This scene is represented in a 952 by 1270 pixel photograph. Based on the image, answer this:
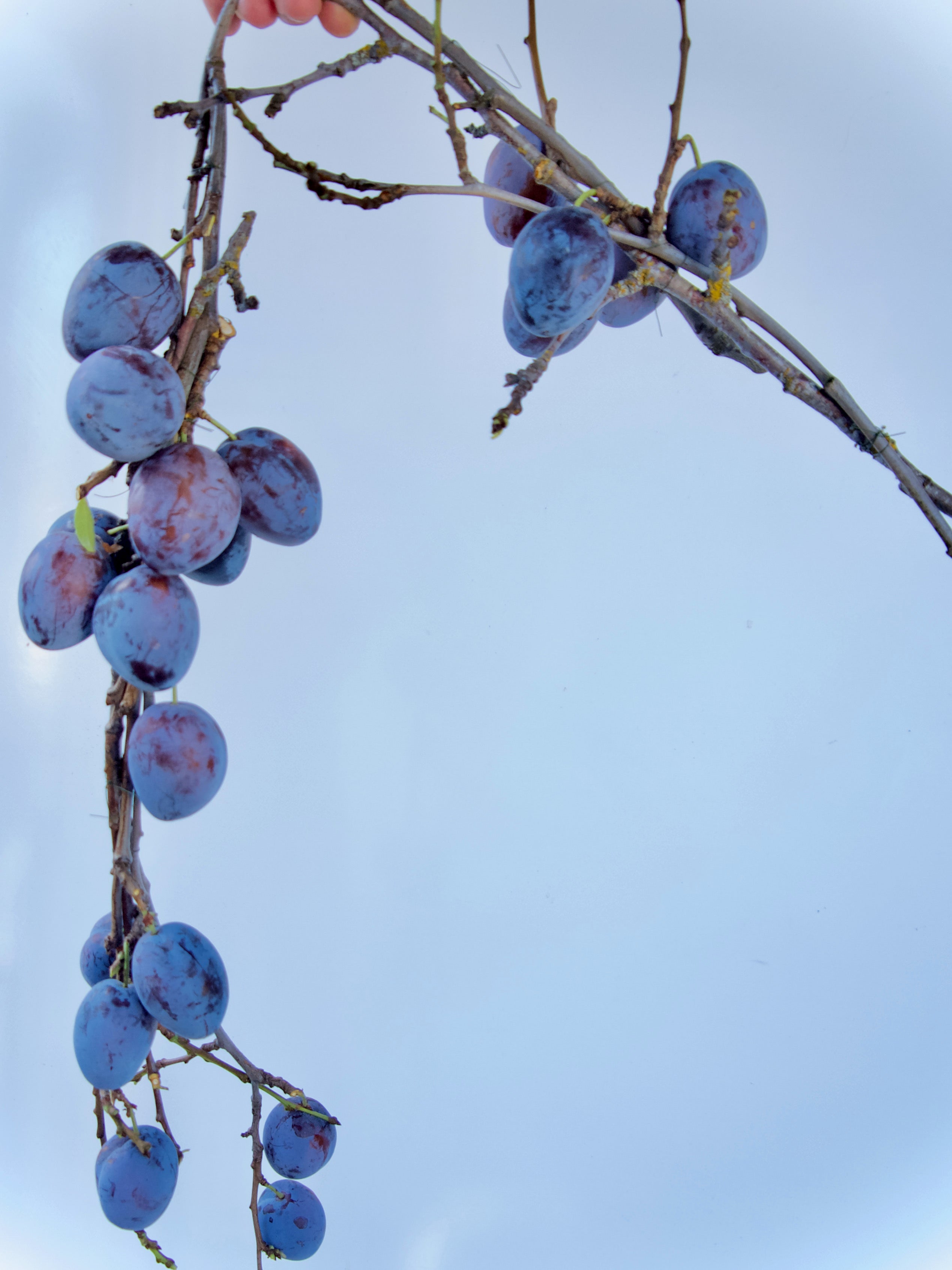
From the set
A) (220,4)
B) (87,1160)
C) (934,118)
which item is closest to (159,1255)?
(87,1160)

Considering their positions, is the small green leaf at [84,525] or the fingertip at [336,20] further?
the fingertip at [336,20]

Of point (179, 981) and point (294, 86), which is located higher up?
point (294, 86)

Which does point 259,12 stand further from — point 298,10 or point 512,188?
point 512,188

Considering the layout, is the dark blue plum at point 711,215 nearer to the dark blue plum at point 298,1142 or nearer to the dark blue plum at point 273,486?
the dark blue plum at point 273,486

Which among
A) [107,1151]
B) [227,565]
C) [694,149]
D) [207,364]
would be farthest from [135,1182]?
[694,149]

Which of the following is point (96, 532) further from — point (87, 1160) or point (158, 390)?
point (87, 1160)

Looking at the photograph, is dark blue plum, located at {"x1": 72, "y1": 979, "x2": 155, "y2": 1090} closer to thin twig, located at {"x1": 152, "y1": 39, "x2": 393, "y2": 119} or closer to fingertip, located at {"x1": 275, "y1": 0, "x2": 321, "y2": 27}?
thin twig, located at {"x1": 152, "y1": 39, "x2": 393, "y2": 119}

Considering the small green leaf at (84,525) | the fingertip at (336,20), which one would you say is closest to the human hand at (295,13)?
the fingertip at (336,20)
